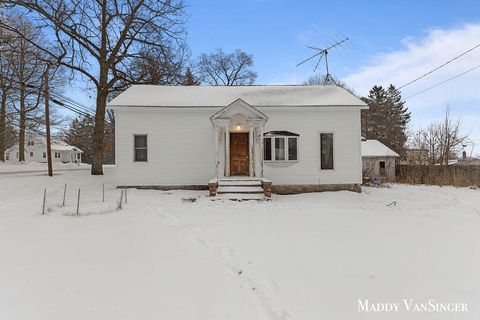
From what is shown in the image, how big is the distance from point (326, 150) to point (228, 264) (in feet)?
33.1

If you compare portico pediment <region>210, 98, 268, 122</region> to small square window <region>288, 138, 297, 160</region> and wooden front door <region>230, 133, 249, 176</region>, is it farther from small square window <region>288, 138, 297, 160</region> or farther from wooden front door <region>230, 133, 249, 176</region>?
small square window <region>288, 138, 297, 160</region>

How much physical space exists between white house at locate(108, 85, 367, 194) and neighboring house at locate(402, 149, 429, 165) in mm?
18553

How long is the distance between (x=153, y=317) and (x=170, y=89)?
13.6 metres

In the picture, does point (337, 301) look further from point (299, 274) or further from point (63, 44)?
point (63, 44)

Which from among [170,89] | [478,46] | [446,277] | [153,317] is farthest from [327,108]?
Answer: [153,317]

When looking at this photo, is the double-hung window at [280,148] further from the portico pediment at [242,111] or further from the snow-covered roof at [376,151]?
→ the snow-covered roof at [376,151]

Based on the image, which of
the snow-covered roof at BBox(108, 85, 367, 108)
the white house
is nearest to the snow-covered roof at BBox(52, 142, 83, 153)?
the snow-covered roof at BBox(108, 85, 367, 108)

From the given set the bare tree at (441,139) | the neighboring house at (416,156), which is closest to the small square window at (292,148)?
the neighboring house at (416,156)

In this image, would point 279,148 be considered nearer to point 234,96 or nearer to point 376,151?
point 234,96

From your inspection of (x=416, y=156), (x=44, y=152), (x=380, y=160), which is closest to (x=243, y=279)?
(x=380, y=160)

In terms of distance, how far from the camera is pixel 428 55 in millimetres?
16031

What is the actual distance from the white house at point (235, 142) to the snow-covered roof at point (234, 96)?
3.6 inches

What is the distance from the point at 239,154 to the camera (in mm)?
13391

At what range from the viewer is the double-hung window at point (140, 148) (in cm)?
1288
